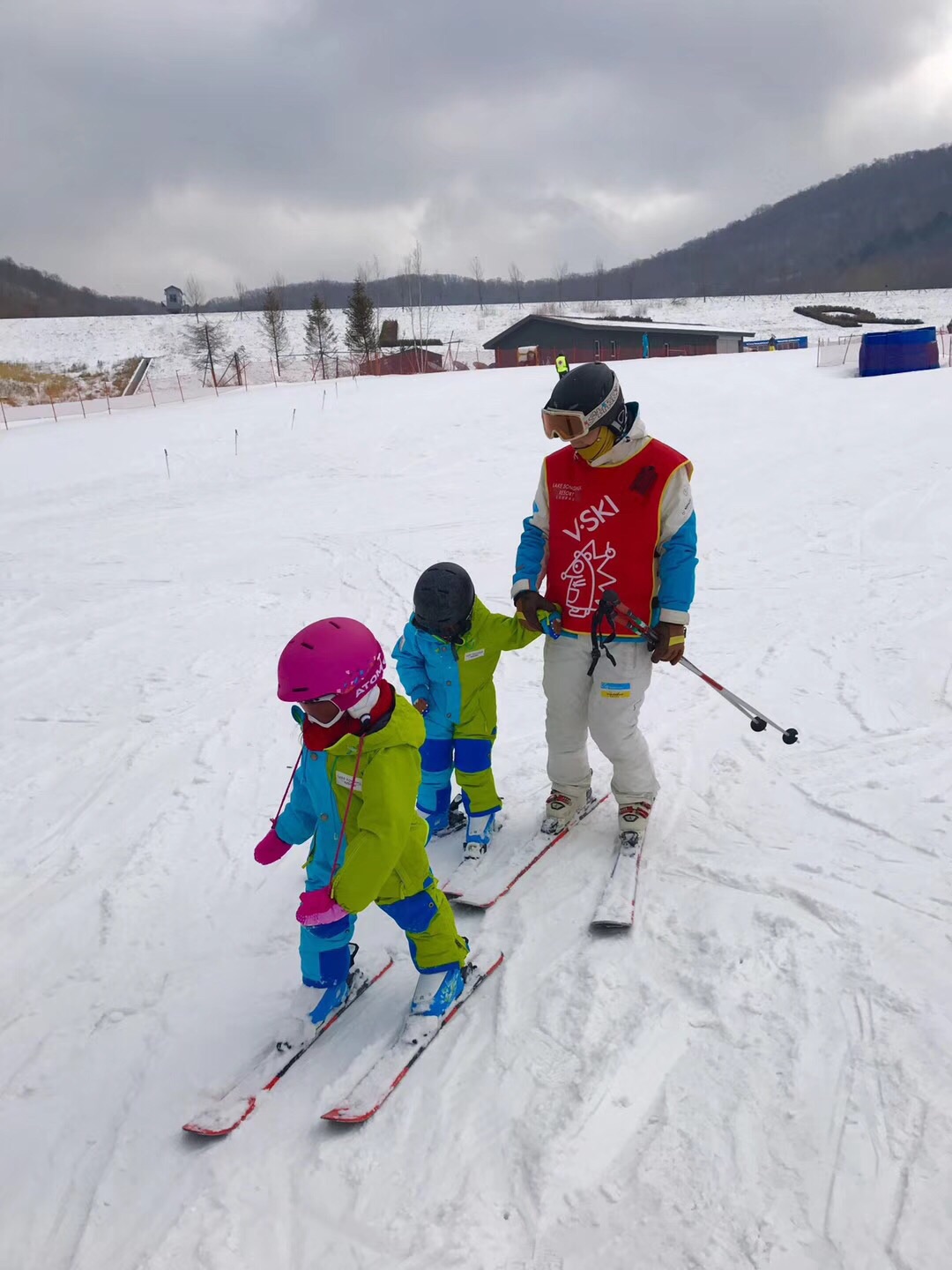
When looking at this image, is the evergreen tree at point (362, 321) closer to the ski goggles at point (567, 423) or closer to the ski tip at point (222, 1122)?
the ski goggles at point (567, 423)

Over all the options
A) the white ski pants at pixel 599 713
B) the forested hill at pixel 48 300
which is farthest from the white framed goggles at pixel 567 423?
the forested hill at pixel 48 300

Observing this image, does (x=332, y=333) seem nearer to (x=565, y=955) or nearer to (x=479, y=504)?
(x=479, y=504)

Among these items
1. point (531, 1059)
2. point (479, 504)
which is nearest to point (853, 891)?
point (531, 1059)

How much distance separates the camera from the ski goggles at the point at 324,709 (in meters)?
2.56

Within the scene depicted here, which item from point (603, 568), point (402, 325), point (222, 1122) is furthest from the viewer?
point (402, 325)

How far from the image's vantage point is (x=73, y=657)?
7375mm

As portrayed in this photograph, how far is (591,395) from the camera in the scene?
343cm

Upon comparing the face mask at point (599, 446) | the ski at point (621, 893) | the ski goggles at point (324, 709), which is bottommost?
the ski at point (621, 893)

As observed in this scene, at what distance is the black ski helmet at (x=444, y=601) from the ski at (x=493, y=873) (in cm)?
114

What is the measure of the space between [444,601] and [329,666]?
138 centimetres

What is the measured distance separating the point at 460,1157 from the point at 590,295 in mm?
133725

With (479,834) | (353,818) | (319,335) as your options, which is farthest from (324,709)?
(319,335)

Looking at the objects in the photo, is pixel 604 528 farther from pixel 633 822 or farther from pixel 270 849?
pixel 270 849

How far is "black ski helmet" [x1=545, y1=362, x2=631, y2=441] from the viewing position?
3436 mm
